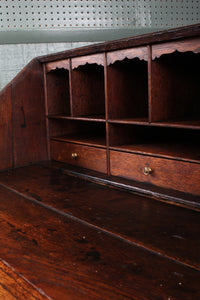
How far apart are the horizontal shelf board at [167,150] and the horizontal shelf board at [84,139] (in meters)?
0.19

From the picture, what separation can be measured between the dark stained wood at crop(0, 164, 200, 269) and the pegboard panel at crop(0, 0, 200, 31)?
61.7 inches

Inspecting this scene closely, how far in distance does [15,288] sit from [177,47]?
1.27 meters

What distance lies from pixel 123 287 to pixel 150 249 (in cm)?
26

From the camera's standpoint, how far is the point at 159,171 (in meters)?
1.88

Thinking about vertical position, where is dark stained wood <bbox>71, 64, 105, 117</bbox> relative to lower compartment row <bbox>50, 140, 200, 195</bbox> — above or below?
above

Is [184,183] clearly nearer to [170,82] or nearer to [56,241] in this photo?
[170,82]

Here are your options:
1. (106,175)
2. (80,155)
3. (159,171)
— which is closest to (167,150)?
(159,171)

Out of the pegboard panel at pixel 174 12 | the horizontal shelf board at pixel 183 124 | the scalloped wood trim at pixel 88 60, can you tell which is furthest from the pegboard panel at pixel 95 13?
the horizontal shelf board at pixel 183 124

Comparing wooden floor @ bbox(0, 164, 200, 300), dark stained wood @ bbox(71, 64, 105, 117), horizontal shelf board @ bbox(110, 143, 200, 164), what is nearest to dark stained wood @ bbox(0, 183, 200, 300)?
wooden floor @ bbox(0, 164, 200, 300)

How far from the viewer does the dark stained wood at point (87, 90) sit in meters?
2.45

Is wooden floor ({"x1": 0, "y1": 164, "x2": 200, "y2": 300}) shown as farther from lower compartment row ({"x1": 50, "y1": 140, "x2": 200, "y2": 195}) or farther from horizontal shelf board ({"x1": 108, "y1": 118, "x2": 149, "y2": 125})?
horizontal shelf board ({"x1": 108, "y1": 118, "x2": 149, "y2": 125})

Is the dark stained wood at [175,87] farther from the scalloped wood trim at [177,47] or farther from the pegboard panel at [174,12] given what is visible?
the pegboard panel at [174,12]

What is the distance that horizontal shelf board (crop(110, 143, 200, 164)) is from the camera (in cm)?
178

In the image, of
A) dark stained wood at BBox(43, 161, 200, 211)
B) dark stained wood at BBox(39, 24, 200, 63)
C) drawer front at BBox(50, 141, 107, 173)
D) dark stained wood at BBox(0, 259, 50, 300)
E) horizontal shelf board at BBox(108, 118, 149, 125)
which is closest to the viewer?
dark stained wood at BBox(0, 259, 50, 300)
